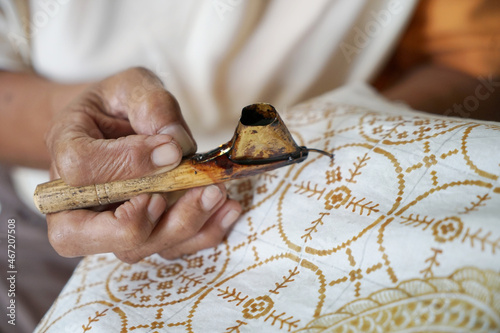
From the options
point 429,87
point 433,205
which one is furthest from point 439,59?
point 433,205

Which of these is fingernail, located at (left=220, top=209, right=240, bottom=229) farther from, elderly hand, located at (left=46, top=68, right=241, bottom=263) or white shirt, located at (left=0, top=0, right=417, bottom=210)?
white shirt, located at (left=0, top=0, right=417, bottom=210)

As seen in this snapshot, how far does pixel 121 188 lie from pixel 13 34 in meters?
0.76

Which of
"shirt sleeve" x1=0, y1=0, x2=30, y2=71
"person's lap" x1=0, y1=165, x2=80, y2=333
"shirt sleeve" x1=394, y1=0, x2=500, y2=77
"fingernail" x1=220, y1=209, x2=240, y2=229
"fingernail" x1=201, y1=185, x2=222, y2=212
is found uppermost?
"shirt sleeve" x1=0, y1=0, x2=30, y2=71

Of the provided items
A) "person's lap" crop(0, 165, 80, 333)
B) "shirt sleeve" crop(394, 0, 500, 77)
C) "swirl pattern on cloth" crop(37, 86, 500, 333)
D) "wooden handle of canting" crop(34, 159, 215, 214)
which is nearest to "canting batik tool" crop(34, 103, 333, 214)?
"wooden handle of canting" crop(34, 159, 215, 214)

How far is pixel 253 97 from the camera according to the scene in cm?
124

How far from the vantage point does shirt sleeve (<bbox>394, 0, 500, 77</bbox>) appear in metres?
1.15

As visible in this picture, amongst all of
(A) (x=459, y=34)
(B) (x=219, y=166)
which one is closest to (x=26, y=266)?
(B) (x=219, y=166)

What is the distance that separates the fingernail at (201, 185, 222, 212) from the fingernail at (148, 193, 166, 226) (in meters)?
0.07

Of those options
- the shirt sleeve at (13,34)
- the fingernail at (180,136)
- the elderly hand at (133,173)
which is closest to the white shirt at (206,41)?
the shirt sleeve at (13,34)

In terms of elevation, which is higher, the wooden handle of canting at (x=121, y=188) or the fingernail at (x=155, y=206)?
the wooden handle of canting at (x=121, y=188)

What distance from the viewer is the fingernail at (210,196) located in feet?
2.26

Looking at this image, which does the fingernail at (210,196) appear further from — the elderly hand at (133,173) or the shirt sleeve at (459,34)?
the shirt sleeve at (459,34)

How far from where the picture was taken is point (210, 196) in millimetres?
688

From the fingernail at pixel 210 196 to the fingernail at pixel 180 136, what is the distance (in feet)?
0.26
